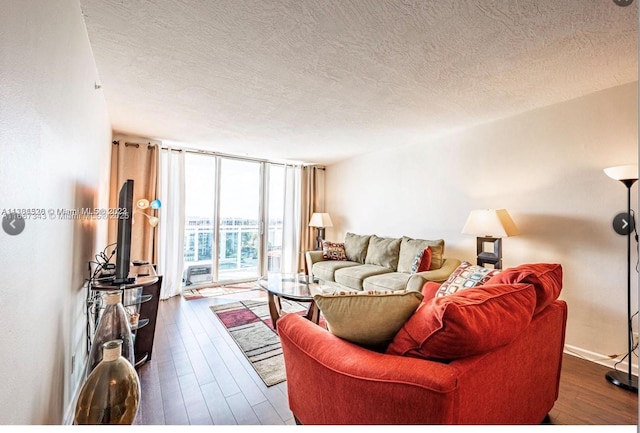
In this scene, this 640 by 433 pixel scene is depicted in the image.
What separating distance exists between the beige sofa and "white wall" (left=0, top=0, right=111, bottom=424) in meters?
2.68

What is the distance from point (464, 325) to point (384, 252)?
3.02 m

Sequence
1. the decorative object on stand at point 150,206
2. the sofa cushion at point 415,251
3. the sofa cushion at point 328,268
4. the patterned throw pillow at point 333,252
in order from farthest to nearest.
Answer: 1. the patterned throw pillow at point 333,252
2. the sofa cushion at point 328,268
3. the decorative object on stand at point 150,206
4. the sofa cushion at point 415,251

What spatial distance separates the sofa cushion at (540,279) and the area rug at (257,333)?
1662 millimetres

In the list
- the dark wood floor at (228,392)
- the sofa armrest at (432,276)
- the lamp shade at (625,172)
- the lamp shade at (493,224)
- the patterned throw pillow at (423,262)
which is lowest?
the dark wood floor at (228,392)

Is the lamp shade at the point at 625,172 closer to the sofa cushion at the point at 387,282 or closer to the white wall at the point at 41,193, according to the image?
the sofa cushion at the point at 387,282

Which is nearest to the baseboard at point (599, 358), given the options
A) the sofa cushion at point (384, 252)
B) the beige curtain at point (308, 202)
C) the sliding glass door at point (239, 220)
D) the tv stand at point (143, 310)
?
the sofa cushion at point (384, 252)

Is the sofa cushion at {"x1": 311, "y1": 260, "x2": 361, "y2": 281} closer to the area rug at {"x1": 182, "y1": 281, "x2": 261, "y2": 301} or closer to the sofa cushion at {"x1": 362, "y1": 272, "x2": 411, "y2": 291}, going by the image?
the sofa cushion at {"x1": 362, "y1": 272, "x2": 411, "y2": 291}

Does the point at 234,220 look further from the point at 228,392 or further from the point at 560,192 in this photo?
the point at 560,192

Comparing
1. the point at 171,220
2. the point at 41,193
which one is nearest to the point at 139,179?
the point at 171,220

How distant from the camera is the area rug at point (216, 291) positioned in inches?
162

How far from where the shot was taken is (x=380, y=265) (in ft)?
13.0

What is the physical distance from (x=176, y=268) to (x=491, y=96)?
15.2 feet

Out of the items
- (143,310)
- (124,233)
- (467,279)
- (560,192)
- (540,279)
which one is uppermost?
(560,192)

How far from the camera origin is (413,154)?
4.05 m
